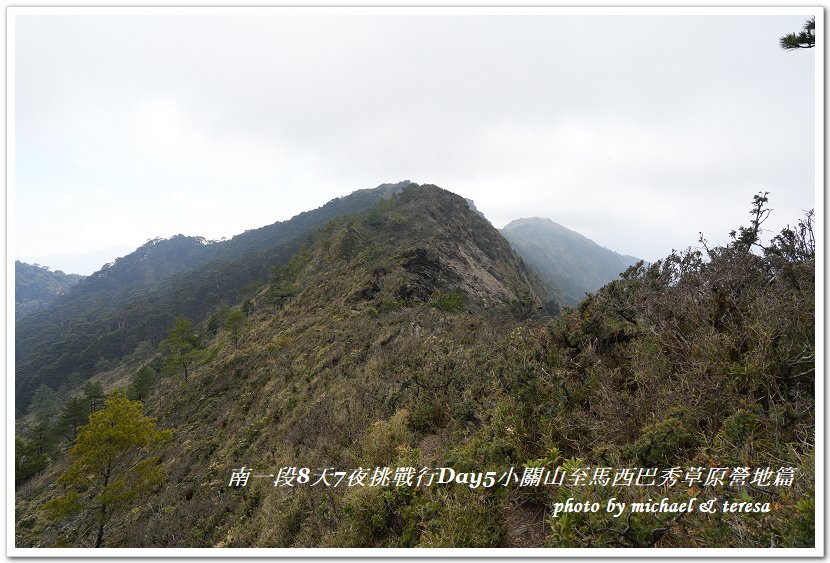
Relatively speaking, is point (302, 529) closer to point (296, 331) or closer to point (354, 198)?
point (296, 331)

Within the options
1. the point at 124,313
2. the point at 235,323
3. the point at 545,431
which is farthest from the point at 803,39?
the point at 124,313

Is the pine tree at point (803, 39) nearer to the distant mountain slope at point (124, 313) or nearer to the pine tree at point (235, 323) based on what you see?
the pine tree at point (235, 323)

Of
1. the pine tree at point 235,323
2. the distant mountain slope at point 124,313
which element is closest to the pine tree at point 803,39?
Result: the pine tree at point 235,323

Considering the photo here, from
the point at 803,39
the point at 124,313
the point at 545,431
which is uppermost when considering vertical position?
the point at 803,39

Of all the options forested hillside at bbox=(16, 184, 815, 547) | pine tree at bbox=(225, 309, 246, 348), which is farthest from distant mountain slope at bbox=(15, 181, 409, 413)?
forested hillside at bbox=(16, 184, 815, 547)

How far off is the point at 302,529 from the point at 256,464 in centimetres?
569

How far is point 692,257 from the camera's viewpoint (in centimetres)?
609

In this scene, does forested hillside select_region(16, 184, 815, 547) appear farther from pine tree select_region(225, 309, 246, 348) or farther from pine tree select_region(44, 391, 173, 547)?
pine tree select_region(225, 309, 246, 348)

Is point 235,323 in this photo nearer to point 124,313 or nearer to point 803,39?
point 803,39

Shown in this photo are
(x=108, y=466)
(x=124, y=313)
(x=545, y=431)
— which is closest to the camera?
(x=545, y=431)

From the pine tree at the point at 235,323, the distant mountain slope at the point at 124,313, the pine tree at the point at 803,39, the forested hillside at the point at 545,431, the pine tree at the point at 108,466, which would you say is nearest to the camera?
the forested hillside at the point at 545,431

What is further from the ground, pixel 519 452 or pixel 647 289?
pixel 647 289

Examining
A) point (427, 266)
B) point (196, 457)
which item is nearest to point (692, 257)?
point (196, 457)

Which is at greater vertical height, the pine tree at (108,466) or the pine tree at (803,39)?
the pine tree at (803,39)
